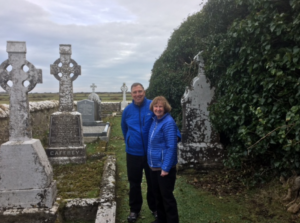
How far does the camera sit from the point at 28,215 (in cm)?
367

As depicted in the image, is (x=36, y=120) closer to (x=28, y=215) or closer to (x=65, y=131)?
(x=65, y=131)

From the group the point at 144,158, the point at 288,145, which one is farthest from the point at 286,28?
the point at 144,158

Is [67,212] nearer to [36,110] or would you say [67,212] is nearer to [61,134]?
[61,134]

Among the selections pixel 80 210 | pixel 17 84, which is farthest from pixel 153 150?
pixel 17 84

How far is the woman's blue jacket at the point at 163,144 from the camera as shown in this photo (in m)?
3.22

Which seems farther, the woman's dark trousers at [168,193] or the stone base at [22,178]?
the stone base at [22,178]

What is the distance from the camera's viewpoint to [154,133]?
3387mm

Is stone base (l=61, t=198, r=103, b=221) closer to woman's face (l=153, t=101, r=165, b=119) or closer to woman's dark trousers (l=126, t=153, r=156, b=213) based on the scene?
woman's dark trousers (l=126, t=153, r=156, b=213)

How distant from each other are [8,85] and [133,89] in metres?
1.89

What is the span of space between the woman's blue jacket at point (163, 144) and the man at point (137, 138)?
1.13ft

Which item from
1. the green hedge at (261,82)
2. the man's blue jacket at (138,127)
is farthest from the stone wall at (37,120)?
the green hedge at (261,82)

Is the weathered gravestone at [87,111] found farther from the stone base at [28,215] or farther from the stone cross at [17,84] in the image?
the stone base at [28,215]

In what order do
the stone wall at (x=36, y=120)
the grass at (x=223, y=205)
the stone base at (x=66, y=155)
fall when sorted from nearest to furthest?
the grass at (x=223, y=205) < the stone wall at (x=36, y=120) < the stone base at (x=66, y=155)

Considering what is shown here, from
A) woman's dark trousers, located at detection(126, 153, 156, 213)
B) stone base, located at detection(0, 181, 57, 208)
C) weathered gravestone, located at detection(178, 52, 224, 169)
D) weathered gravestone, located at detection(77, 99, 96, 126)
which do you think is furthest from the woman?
weathered gravestone, located at detection(77, 99, 96, 126)
